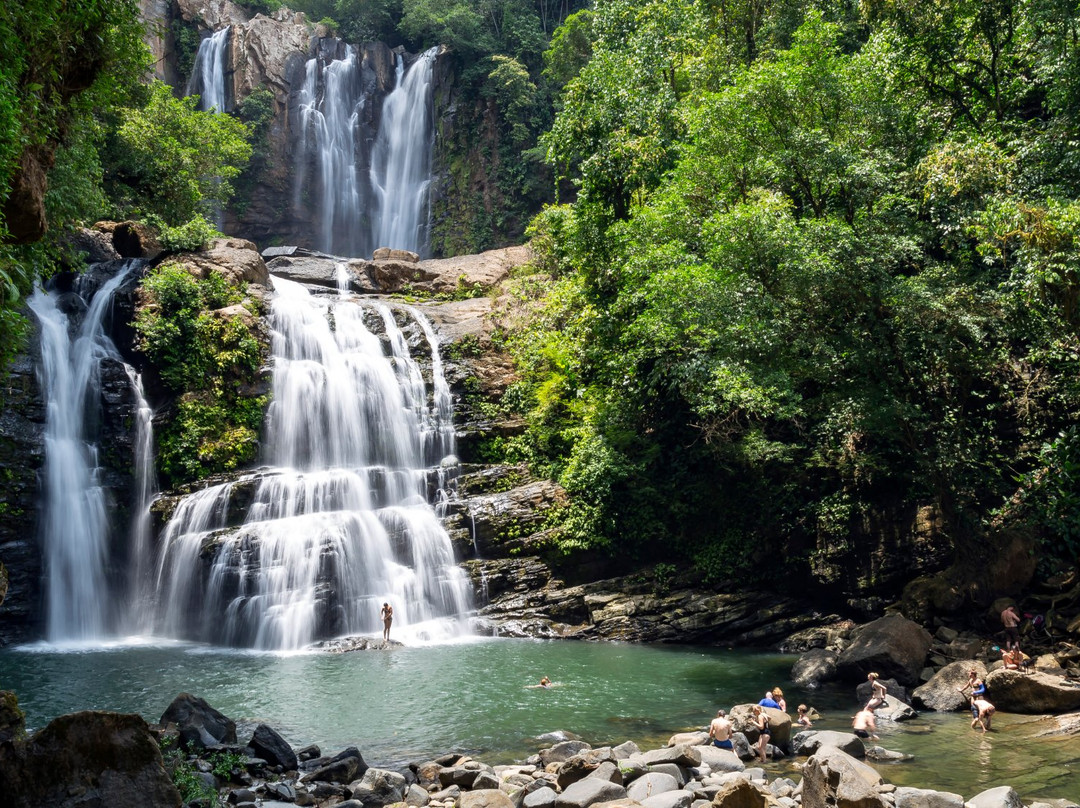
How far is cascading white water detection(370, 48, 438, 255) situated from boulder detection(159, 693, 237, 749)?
35.2 metres

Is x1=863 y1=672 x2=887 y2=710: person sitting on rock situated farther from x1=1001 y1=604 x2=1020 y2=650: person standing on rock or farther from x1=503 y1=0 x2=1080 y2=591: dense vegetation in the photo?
x1=503 y1=0 x2=1080 y2=591: dense vegetation

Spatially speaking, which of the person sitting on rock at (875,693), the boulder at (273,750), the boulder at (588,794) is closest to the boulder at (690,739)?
the boulder at (588,794)

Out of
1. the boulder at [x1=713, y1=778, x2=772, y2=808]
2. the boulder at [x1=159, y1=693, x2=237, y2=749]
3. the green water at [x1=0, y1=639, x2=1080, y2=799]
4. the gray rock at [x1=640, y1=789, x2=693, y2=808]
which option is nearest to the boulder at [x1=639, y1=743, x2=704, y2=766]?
the gray rock at [x1=640, y1=789, x2=693, y2=808]

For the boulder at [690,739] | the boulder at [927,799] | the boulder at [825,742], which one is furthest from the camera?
the boulder at [690,739]

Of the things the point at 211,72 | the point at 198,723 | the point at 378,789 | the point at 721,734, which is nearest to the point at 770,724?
the point at 721,734

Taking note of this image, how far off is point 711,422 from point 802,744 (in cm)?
1056

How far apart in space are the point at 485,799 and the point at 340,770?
215 cm

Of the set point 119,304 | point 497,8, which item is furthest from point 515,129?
point 119,304

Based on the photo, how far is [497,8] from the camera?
1928 inches

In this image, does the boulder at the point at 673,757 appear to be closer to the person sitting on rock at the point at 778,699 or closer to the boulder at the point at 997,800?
the person sitting on rock at the point at 778,699

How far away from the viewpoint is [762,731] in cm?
1037

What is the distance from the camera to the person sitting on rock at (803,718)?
11.6 m

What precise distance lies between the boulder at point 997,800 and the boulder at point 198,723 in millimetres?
8370

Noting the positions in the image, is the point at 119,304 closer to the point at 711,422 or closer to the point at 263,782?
the point at 711,422
